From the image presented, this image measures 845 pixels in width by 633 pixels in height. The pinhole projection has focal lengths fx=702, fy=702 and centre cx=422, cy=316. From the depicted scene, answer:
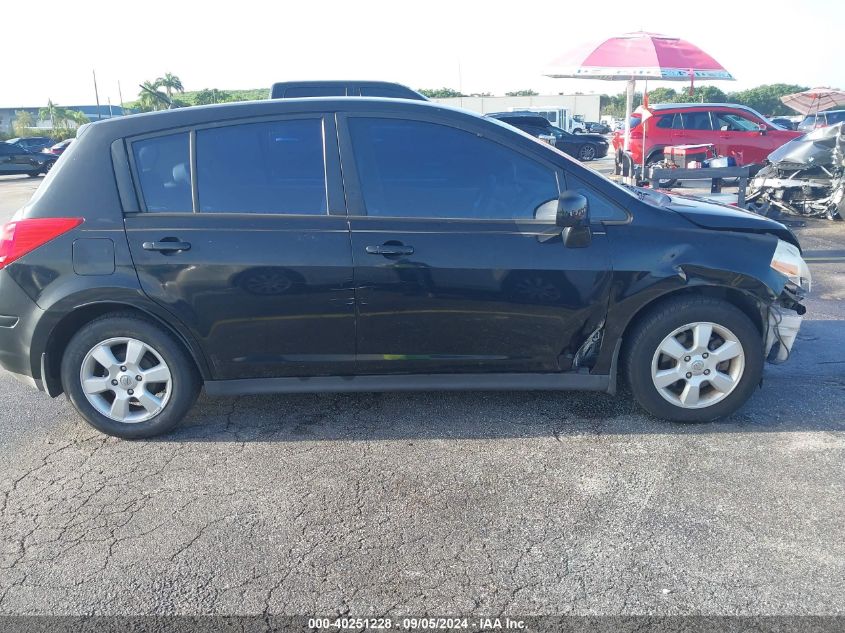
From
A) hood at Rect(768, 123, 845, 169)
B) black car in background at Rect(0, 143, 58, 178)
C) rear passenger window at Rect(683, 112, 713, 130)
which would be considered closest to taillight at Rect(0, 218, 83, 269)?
hood at Rect(768, 123, 845, 169)

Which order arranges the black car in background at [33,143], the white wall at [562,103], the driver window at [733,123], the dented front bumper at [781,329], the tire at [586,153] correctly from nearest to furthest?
the dented front bumper at [781,329] → the driver window at [733,123] → the tire at [586,153] → the black car in background at [33,143] → the white wall at [562,103]

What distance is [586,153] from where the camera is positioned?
85.0ft

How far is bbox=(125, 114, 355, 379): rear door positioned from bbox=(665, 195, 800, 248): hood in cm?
193

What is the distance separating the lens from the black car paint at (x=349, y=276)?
12.1 ft

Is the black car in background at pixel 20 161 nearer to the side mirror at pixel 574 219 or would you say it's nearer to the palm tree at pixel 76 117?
the side mirror at pixel 574 219

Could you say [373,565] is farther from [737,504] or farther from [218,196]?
[218,196]

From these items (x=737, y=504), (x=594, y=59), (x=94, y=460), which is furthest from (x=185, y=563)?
(x=594, y=59)

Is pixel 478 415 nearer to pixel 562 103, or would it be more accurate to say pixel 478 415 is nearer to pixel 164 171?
pixel 164 171

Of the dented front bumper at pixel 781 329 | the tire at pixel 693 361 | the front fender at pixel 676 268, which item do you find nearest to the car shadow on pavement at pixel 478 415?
the tire at pixel 693 361

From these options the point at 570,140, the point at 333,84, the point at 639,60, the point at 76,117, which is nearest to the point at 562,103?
the point at 76,117

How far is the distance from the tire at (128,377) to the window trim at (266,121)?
2.18 feet

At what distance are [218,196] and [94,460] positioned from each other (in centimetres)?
156

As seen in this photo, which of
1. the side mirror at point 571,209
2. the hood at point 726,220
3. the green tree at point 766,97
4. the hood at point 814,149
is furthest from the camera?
the green tree at point 766,97

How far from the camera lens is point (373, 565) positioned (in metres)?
2.80
